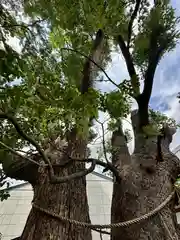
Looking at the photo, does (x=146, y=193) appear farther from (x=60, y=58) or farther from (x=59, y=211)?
(x=60, y=58)

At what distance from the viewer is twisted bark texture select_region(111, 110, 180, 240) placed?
59.6 inches

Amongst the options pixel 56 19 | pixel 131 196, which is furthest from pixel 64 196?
pixel 56 19

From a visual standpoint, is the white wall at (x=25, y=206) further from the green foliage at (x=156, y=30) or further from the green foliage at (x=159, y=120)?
the green foliage at (x=156, y=30)

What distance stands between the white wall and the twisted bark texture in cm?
219

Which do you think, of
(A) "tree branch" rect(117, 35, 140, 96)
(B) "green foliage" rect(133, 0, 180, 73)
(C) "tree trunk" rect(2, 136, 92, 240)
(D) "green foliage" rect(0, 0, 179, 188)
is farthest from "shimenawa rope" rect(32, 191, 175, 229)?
(B) "green foliage" rect(133, 0, 180, 73)

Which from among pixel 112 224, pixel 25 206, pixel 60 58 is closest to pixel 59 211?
pixel 112 224

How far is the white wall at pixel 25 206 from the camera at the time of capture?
3.74 metres

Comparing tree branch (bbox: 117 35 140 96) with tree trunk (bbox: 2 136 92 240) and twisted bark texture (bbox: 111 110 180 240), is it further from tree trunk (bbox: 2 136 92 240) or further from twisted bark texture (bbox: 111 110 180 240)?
tree trunk (bbox: 2 136 92 240)

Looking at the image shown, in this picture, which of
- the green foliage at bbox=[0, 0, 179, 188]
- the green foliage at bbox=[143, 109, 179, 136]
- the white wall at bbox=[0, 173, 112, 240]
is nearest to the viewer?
the green foliage at bbox=[0, 0, 179, 188]

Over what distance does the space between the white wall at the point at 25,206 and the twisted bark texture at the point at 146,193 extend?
219 cm

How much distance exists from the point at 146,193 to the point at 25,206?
2945mm

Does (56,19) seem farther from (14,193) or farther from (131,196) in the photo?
(14,193)

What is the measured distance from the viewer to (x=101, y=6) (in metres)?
1.68

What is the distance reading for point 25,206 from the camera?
13.4 feet
